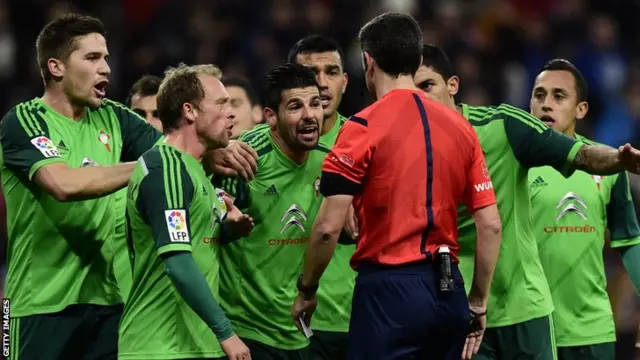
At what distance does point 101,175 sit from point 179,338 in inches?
45.0

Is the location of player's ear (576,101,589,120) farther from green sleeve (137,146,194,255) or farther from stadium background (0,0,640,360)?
stadium background (0,0,640,360)

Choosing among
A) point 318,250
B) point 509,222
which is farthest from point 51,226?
point 509,222

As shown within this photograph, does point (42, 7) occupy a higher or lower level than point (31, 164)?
higher

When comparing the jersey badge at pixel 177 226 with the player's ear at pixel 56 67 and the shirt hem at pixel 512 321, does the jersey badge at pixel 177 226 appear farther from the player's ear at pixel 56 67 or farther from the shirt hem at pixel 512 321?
the shirt hem at pixel 512 321

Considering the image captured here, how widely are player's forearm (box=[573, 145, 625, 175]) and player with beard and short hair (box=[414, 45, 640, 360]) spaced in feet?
1.22

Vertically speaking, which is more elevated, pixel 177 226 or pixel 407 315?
pixel 177 226

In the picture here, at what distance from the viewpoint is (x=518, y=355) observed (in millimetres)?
7672

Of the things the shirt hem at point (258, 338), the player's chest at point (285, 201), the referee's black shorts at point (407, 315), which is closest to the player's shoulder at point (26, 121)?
the player's chest at point (285, 201)

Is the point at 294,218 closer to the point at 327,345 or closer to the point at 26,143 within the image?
the point at 327,345

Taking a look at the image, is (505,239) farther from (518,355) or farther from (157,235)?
(157,235)

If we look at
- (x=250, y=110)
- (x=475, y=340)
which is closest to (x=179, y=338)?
(x=475, y=340)

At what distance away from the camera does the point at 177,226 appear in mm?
6188

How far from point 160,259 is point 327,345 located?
6.90 feet

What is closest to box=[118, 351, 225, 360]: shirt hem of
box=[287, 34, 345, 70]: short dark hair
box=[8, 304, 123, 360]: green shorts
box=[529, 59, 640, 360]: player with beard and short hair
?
box=[8, 304, 123, 360]: green shorts
